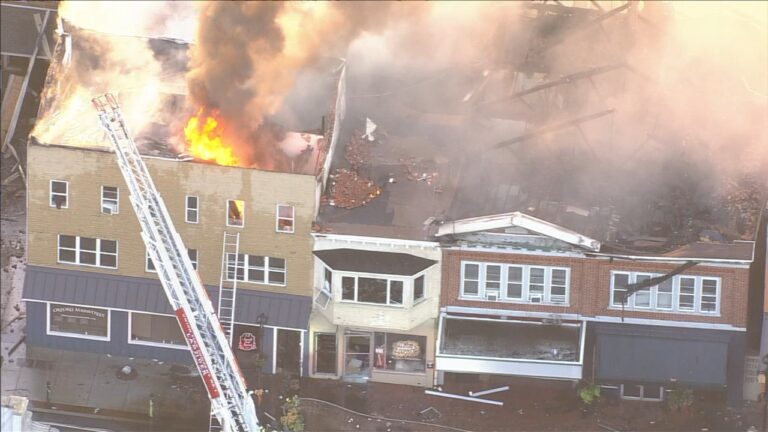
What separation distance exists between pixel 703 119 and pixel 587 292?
26.4 feet

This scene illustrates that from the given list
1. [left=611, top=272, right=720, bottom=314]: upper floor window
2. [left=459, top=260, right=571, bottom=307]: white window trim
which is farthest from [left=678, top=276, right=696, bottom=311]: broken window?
[left=459, top=260, right=571, bottom=307]: white window trim

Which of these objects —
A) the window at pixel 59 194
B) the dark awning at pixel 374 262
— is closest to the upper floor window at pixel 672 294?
the dark awning at pixel 374 262

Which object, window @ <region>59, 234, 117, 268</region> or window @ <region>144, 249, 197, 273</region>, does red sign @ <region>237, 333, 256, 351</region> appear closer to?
window @ <region>144, 249, 197, 273</region>

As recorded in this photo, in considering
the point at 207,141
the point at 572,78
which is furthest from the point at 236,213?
the point at 572,78

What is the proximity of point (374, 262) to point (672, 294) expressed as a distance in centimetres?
811

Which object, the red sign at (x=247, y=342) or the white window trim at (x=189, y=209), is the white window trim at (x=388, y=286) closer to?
the red sign at (x=247, y=342)

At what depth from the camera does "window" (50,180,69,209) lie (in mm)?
47094

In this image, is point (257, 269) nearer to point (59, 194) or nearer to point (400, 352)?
point (400, 352)

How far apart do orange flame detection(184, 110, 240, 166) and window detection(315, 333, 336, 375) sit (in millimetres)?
5422

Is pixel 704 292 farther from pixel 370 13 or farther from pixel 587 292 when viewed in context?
pixel 370 13

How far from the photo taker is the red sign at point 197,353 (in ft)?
136

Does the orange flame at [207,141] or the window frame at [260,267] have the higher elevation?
the orange flame at [207,141]

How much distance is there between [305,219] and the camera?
46.4 meters

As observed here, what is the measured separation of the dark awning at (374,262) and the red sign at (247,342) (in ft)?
10.8
